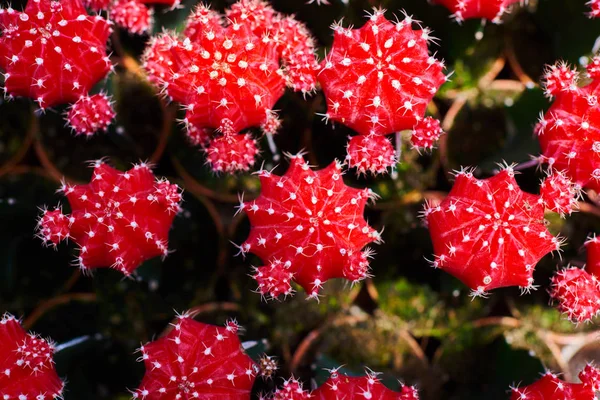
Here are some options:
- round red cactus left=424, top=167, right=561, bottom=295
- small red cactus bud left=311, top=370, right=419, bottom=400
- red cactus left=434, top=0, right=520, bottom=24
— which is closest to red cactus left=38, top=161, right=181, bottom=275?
small red cactus bud left=311, top=370, right=419, bottom=400

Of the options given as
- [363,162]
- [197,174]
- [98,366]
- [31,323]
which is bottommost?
[98,366]

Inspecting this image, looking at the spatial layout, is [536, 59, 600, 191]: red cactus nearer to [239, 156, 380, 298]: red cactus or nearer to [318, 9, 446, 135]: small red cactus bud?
[318, 9, 446, 135]: small red cactus bud

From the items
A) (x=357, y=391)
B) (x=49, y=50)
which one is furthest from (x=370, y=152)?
(x=49, y=50)

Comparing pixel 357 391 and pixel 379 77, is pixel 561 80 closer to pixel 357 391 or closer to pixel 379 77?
pixel 379 77

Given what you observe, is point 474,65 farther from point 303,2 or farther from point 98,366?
point 98,366

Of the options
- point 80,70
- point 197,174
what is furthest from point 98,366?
point 80,70

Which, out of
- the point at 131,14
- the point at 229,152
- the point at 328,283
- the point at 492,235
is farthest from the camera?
the point at 328,283

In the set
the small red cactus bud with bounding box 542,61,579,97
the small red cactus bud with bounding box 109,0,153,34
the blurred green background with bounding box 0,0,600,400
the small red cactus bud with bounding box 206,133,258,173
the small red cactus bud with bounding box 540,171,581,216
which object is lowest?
the blurred green background with bounding box 0,0,600,400
